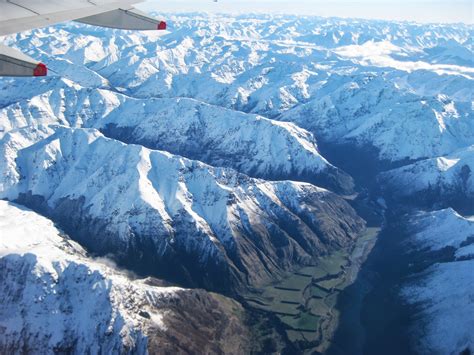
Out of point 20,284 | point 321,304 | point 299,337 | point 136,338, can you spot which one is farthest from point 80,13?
point 321,304

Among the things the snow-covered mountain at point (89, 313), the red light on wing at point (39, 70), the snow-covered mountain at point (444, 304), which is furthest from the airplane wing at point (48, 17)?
the snow-covered mountain at point (444, 304)

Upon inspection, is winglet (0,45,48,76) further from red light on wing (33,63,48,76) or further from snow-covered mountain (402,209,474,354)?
snow-covered mountain (402,209,474,354)

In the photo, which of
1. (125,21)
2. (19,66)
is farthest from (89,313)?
(19,66)

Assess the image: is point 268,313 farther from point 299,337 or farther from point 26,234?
point 26,234

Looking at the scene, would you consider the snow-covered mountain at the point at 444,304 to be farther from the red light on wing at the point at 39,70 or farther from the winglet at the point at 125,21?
the red light on wing at the point at 39,70

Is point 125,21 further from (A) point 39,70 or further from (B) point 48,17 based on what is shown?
(A) point 39,70

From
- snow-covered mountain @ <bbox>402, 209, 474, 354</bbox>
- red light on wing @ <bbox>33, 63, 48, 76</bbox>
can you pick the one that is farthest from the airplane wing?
snow-covered mountain @ <bbox>402, 209, 474, 354</bbox>
